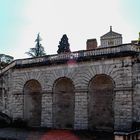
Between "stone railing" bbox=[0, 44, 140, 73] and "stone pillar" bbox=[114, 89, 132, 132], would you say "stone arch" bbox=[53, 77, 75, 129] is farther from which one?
"stone pillar" bbox=[114, 89, 132, 132]

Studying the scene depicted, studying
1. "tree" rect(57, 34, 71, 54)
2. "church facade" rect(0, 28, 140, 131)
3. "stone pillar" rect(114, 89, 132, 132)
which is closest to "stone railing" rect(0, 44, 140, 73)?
"church facade" rect(0, 28, 140, 131)

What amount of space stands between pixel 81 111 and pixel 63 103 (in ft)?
8.45

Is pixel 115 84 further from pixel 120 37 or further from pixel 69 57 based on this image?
pixel 120 37

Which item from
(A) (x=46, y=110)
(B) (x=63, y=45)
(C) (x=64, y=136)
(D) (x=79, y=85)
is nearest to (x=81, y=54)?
(D) (x=79, y=85)

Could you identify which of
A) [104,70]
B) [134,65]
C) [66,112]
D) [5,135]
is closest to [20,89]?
[66,112]

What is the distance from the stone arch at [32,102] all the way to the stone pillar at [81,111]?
4.80 metres

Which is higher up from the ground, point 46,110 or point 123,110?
point 123,110

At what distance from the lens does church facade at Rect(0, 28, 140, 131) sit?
21203 millimetres

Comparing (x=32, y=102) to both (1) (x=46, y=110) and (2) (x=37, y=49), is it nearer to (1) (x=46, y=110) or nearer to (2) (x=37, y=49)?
(1) (x=46, y=110)

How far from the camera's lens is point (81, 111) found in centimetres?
2347

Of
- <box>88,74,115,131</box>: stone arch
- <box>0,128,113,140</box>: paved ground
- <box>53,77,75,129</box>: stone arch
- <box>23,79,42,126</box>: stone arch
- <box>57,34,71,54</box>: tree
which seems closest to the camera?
<box>0,128,113,140</box>: paved ground

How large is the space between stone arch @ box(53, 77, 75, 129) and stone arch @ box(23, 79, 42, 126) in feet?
7.49

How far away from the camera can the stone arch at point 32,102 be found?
27.5 m

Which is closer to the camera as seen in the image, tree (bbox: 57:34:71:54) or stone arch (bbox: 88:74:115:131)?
stone arch (bbox: 88:74:115:131)
